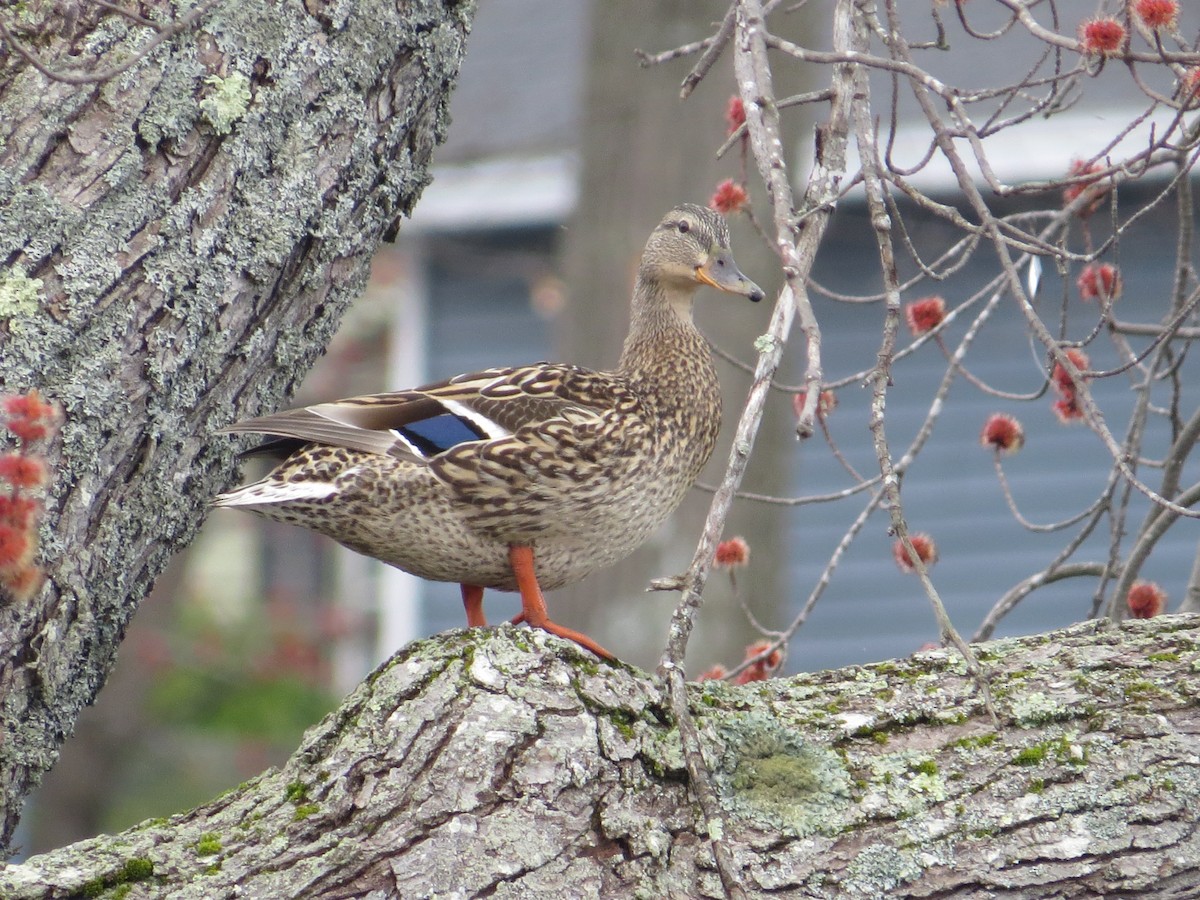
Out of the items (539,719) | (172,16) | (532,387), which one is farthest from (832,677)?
(172,16)

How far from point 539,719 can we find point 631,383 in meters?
1.55

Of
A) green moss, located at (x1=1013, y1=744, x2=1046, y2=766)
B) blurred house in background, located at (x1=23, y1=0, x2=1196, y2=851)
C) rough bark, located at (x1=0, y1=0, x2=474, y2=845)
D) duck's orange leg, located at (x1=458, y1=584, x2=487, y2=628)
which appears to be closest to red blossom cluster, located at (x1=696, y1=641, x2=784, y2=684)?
duck's orange leg, located at (x1=458, y1=584, x2=487, y2=628)

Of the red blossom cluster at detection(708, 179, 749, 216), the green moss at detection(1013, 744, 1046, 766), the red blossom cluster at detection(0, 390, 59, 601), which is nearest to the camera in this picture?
the red blossom cluster at detection(0, 390, 59, 601)

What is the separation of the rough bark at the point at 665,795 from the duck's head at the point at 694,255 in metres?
1.76

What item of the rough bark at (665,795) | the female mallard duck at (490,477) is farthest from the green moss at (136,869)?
the female mallard duck at (490,477)

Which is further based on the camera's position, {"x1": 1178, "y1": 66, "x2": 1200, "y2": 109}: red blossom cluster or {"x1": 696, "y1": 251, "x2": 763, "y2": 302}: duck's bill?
{"x1": 696, "y1": 251, "x2": 763, "y2": 302}: duck's bill

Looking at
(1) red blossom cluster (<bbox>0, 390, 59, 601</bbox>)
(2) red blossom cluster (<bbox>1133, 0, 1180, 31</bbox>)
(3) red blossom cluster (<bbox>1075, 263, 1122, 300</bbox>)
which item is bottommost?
(1) red blossom cluster (<bbox>0, 390, 59, 601</bbox>)

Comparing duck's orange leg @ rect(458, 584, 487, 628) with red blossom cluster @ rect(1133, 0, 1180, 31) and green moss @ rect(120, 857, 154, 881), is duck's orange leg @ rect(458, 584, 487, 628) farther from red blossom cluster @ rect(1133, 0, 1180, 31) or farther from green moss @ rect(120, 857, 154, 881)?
red blossom cluster @ rect(1133, 0, 1180, 31)

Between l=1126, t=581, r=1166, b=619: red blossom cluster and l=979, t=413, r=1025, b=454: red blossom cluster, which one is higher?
l=979, t=413, r=1025, b=454: red blossom cluster

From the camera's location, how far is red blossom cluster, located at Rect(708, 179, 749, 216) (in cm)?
401

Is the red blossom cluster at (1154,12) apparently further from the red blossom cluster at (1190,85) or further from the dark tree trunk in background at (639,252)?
the dark tree trunk in background at (639,252)

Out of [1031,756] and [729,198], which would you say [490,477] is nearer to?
[729,198]

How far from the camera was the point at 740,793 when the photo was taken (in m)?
2.73

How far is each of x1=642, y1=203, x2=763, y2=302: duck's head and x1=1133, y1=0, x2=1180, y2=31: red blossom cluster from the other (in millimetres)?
1370
